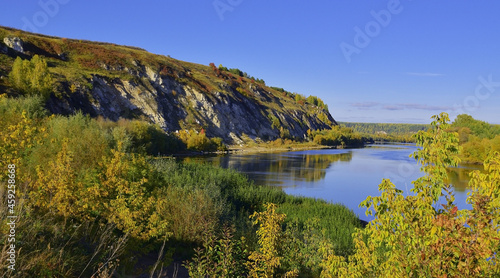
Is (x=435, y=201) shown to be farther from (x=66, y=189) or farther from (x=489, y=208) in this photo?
(x=66, y=189)

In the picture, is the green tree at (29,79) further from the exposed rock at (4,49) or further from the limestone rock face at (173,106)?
the exposed rock at (4,49)

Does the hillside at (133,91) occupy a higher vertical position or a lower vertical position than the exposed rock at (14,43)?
lower

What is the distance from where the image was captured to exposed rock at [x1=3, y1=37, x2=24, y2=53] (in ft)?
213

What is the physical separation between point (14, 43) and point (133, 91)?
23856mm

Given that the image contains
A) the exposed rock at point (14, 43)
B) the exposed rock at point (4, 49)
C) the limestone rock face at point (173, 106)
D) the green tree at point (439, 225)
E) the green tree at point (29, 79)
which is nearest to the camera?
the green tree at point (439, 225)

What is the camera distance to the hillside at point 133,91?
61634 millimetres

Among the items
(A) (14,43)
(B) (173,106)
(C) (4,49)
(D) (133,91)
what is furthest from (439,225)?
(A) (14,43)

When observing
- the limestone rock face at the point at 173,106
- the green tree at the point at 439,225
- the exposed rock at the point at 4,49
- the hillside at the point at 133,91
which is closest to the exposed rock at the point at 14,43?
the hillside at the point at 133,91

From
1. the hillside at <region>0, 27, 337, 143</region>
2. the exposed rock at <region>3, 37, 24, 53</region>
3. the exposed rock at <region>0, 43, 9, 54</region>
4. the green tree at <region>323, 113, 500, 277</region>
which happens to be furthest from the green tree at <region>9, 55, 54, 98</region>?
the green tree at <region>323, 113, 500, 277</region>

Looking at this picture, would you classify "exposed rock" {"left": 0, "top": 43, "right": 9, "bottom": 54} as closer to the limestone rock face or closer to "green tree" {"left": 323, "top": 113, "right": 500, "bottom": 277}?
the limestone rock face

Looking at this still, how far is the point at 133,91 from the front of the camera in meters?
73.4

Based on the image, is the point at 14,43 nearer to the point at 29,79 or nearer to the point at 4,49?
the point at 4,49

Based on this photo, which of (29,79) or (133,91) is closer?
(29,79)

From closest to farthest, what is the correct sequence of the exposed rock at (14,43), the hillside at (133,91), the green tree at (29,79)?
1. the green tree at (29,79)
2. the hillside at (133,91)
3. the exposed rock at (14,43)
